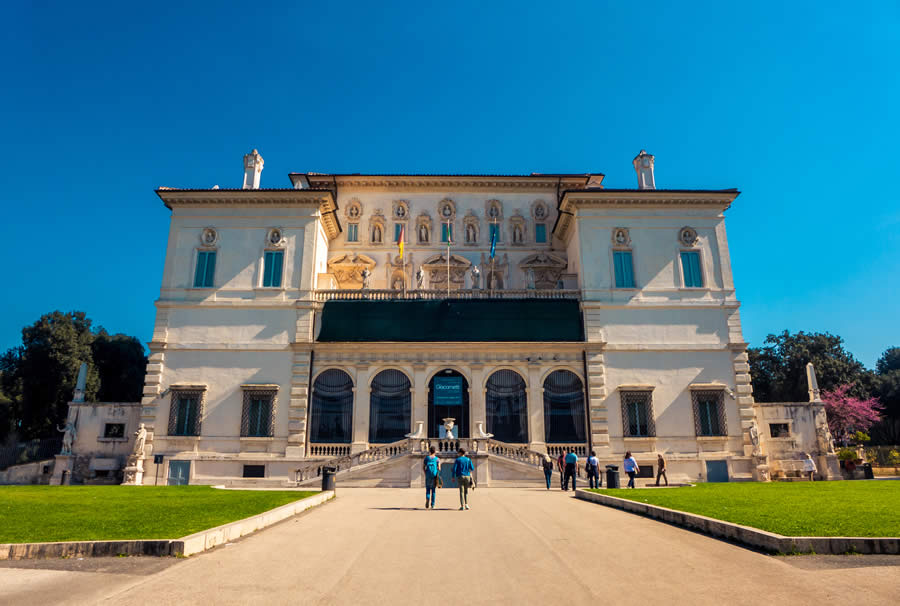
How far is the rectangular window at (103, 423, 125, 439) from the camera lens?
31.0 metres

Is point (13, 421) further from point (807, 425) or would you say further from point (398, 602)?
point (807, 425)

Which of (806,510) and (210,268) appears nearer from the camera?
(806,510)

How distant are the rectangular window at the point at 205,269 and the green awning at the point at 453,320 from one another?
7017mm

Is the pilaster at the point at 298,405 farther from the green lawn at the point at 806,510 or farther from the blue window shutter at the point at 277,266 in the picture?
the green lawn at the point at 806,510

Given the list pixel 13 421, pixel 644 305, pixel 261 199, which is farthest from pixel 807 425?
pixel 13 421

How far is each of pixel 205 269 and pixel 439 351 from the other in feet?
47.8

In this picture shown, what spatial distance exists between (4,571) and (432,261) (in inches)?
1219

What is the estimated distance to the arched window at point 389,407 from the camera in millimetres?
30766

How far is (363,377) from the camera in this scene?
3142cm

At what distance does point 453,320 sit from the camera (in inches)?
1280

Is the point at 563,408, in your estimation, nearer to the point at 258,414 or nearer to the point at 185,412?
the point at 258,414

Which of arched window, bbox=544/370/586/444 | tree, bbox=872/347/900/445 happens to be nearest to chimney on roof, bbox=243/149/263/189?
arched window, bbox=544/370/586/444

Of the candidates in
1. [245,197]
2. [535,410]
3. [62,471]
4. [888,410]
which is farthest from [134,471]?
[888,410]

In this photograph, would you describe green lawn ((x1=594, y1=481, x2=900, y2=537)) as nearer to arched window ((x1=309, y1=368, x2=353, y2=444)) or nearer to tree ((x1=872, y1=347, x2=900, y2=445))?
arched window ((x1=309, y1=368, x2=353, y2=444))
